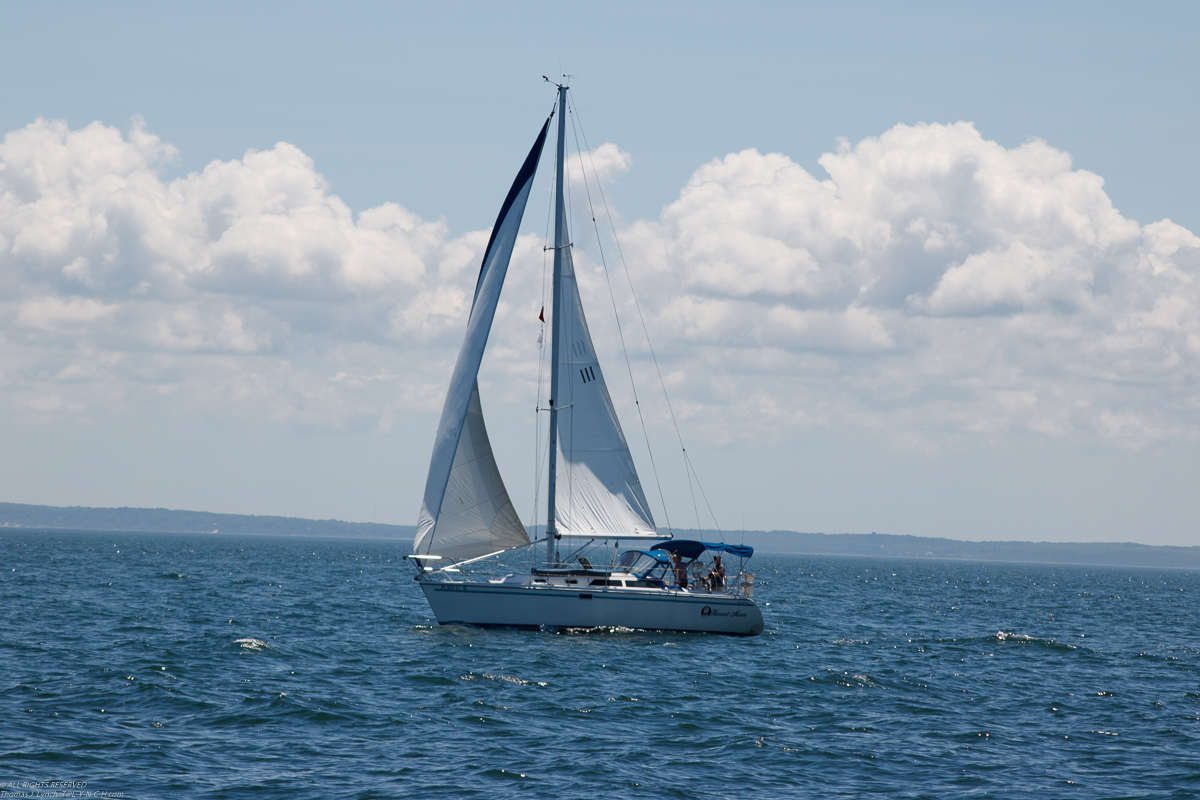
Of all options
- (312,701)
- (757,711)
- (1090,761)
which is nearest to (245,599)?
(312,701)

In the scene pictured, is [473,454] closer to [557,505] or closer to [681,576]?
[557,505]

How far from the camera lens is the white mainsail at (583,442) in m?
33.1

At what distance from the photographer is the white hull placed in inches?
1260

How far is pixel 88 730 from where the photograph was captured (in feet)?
61.9

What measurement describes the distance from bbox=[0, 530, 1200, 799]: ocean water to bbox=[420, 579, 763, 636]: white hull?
0.60 meters

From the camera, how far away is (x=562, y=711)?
22.2 meters

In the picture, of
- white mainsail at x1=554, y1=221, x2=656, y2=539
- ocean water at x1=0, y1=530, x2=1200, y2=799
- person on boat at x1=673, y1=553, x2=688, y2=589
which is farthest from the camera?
person on boat at x1=673, y1=553, x2=688, y2=589

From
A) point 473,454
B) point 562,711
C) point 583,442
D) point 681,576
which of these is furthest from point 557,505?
point 562,711

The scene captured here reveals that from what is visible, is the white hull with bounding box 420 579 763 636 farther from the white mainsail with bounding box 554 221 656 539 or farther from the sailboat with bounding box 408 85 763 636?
the white mainsail with bounding box 554 221 656 539

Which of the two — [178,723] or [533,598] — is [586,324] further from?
[178,723]

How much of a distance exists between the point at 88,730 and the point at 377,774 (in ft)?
18.9

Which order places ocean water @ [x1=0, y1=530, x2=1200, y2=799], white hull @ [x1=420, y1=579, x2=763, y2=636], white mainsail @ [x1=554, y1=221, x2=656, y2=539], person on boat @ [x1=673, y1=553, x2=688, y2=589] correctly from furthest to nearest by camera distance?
1. person on boat @ [x1=673, y1=553, x2=688, y2=589]
2. white mainsail @ [x1=554, y1=221, x2=656, y2=539]
3. white hull @ [x1=420, y1=579, x2=763, y2=636]
4. ocean water @ [x1=0, y1=530, x2=1200, y2=799]

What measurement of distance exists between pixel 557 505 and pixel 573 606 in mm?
3115

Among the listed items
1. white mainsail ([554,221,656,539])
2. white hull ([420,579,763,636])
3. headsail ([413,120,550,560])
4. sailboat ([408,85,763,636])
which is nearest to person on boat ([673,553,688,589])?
sailboat ([408,85,763,636])
